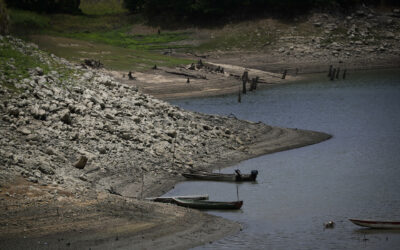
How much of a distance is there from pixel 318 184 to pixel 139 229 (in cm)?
1264

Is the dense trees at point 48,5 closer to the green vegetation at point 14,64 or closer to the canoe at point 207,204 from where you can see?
the green vegetation at point 14,64

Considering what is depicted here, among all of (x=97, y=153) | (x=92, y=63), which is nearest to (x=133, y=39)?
(x=92, y=63)

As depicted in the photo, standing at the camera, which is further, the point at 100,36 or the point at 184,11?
the point at 184,11

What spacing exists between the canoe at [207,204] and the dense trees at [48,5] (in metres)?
84.1

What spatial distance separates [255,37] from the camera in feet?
329

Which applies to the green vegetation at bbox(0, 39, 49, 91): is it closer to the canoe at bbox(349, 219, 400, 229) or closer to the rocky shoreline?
the rocky shoreline

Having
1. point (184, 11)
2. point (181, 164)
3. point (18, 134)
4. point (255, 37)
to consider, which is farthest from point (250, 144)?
point (184, 11)

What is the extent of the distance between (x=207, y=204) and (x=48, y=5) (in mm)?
86396

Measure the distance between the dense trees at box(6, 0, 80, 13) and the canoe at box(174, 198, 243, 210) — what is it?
84.1m

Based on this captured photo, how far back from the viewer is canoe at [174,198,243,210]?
29938 millimetres

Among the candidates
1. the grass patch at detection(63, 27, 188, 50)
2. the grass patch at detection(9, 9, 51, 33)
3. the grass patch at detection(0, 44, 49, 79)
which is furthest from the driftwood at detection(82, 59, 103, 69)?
the grass patch at detection(0, 44, 49, 79)

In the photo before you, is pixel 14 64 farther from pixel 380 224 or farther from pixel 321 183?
pixel 380 224

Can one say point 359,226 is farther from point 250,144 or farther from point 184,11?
point 184,11

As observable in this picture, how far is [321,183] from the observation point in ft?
116
